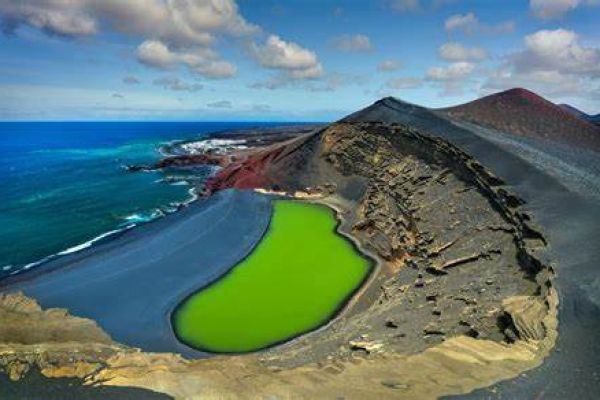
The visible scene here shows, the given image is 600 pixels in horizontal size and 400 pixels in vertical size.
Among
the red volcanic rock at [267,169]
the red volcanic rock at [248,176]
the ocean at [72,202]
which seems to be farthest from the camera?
the red volcanic rock at [248,176]

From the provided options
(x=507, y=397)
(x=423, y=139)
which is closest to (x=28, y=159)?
(x=423, y=139)

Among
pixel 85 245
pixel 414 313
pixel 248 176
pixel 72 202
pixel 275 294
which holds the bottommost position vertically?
pixel 72 202

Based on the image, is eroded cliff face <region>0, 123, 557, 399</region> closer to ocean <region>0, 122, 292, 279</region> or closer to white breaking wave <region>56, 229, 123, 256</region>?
white breaking wave <region>56, 229, 123, 256</region>

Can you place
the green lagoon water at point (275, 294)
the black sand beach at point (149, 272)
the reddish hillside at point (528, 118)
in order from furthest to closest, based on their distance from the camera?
the reddish hillside at point (528, 118)
the black sand beach at point (149, 272)
the green lagoon water at point (275, 294)

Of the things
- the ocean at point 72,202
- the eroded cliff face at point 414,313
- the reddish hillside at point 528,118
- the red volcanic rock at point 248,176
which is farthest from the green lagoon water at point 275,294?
the reddish hillside at point 528,118

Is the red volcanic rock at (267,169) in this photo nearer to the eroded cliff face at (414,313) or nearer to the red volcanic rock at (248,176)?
the red volcanic rock at (248,176)

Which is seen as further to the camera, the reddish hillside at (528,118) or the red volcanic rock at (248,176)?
the red volcanic rock at (248,176)

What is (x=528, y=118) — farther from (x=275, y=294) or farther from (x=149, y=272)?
(x=149, y=272)

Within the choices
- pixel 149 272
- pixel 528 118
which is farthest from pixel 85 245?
pixel 528 118
